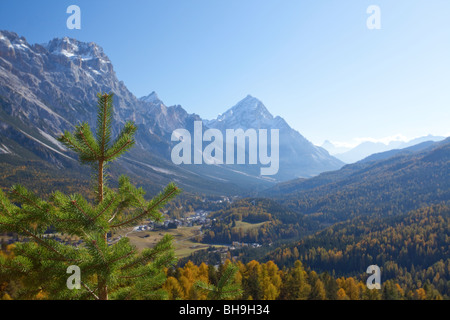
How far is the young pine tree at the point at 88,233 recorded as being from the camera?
6.29 m

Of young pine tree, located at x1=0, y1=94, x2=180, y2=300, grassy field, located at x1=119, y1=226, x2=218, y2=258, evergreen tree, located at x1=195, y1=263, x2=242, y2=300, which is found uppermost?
young pine tree, located at x1=0, y1=94, x2=180, y2=300

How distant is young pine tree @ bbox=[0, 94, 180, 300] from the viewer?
20.6ft

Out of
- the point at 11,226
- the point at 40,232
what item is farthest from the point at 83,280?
the point at 11,226

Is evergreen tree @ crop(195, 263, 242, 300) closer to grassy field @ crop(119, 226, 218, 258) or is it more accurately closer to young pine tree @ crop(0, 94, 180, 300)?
young pine tree @ crop(0, 94, 180, 300)

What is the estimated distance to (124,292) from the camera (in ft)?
25.2

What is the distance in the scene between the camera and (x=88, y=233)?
6.45 m

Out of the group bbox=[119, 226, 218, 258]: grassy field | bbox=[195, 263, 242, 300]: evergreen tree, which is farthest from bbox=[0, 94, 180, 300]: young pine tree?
bbox=[119, 226, 218, 258]: grassy field

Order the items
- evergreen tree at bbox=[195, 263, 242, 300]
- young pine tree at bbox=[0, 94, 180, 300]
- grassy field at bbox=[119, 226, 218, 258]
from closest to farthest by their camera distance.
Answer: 1. young pine tree at bbox=[0, 94, 180, 300]
2. evergreen tree at bbox=[195, 263, 242, 300]
3. grassy field at bbox=[119, 226, 218, 258]

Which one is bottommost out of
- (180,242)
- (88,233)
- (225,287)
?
(180,242)

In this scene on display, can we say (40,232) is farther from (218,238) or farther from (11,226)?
(218,238)

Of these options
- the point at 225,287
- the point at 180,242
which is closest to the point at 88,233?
the point at 225,287

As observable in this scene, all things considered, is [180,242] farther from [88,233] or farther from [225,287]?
[88,233]

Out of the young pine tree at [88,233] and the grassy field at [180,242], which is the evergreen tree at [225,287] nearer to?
the young pine tree at [88,233]

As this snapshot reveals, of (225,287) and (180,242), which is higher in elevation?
(225,287)
